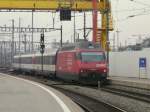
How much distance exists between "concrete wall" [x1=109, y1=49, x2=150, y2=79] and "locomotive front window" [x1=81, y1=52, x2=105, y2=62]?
9.42 metres

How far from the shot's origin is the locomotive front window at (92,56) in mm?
39219

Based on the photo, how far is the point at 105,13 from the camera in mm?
54156

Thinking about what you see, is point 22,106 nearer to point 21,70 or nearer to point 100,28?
point 100,28

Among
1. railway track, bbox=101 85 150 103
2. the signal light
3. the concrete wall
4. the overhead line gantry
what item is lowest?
railway track, bbox=101 85 150 103

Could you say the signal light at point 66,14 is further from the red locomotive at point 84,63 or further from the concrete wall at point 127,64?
the red locomotive at point 84,63

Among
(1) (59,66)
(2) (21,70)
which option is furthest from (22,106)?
(2) (21,70)

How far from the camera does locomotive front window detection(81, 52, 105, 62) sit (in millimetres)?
39219

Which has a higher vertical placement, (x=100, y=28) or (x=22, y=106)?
(x=100, y=28)

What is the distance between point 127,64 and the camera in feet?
176

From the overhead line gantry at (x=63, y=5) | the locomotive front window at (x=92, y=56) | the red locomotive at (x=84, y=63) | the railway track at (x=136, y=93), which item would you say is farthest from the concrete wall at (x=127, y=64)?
the railway track at (x=136, y=93)

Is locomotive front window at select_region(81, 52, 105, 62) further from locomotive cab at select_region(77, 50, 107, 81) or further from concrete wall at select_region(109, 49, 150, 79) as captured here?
concrete wall at select_region(109, 49, 150, 79)

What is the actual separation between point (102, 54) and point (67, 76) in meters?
4.00

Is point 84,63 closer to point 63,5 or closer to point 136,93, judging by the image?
point 136,93

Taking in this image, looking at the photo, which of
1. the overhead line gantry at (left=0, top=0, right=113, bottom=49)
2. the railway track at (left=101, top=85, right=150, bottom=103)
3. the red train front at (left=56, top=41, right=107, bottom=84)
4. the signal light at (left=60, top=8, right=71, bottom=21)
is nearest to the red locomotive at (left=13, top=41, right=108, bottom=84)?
the red train front at (left=56, top=41, right=107, bottom=84)
